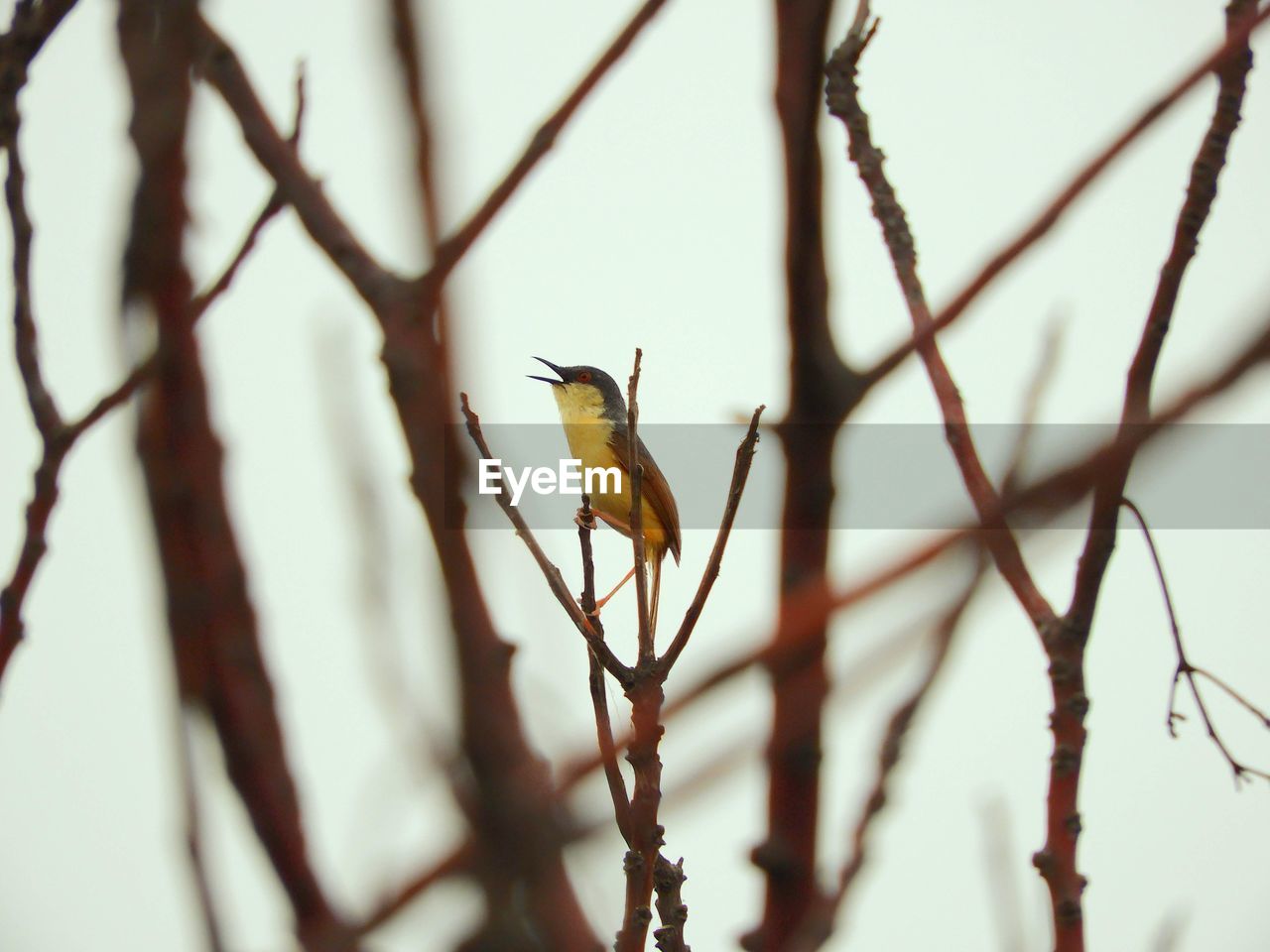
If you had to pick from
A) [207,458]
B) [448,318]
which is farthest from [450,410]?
[207,458]

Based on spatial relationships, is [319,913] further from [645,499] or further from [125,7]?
[645,499]

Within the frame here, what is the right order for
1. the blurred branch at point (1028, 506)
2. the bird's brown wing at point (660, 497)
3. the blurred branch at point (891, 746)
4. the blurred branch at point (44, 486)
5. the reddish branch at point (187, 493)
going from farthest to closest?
1. the bird's brown wing at point (660, 497)
2. the blurred branch at point (891, 746)
3. the blurred branch at point (44, 486)
4. the reddish branch at point (187, 493)
5. the blurred branch at point (1028, 506)

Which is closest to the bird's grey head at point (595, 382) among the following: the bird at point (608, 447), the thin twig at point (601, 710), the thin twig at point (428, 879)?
the bird at point (608, 447)

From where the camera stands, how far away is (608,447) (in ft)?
19.0

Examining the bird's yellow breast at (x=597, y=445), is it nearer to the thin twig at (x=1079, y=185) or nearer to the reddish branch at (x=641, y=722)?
the reddish branch at (x=641, y=722)

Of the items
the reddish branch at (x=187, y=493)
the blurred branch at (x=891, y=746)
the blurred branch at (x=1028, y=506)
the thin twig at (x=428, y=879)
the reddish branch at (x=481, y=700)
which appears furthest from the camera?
the blurred branch at (x=891, y=746)

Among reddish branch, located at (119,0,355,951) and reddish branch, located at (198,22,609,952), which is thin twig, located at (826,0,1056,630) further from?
reddish branch, located at (119,0,355,951)

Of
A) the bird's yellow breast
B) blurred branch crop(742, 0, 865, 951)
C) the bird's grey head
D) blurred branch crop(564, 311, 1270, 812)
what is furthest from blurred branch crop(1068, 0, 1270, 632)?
the bird's grey head

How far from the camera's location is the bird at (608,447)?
523cm

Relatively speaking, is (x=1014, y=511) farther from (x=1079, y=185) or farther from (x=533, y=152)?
(x=533, y=152)

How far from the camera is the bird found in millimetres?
5230

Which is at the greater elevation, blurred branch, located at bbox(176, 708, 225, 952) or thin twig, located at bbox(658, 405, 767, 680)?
thin twig, located at bbox(658, 405, 767, 680)

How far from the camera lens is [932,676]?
175 cm

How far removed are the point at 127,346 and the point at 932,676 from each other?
115cm
